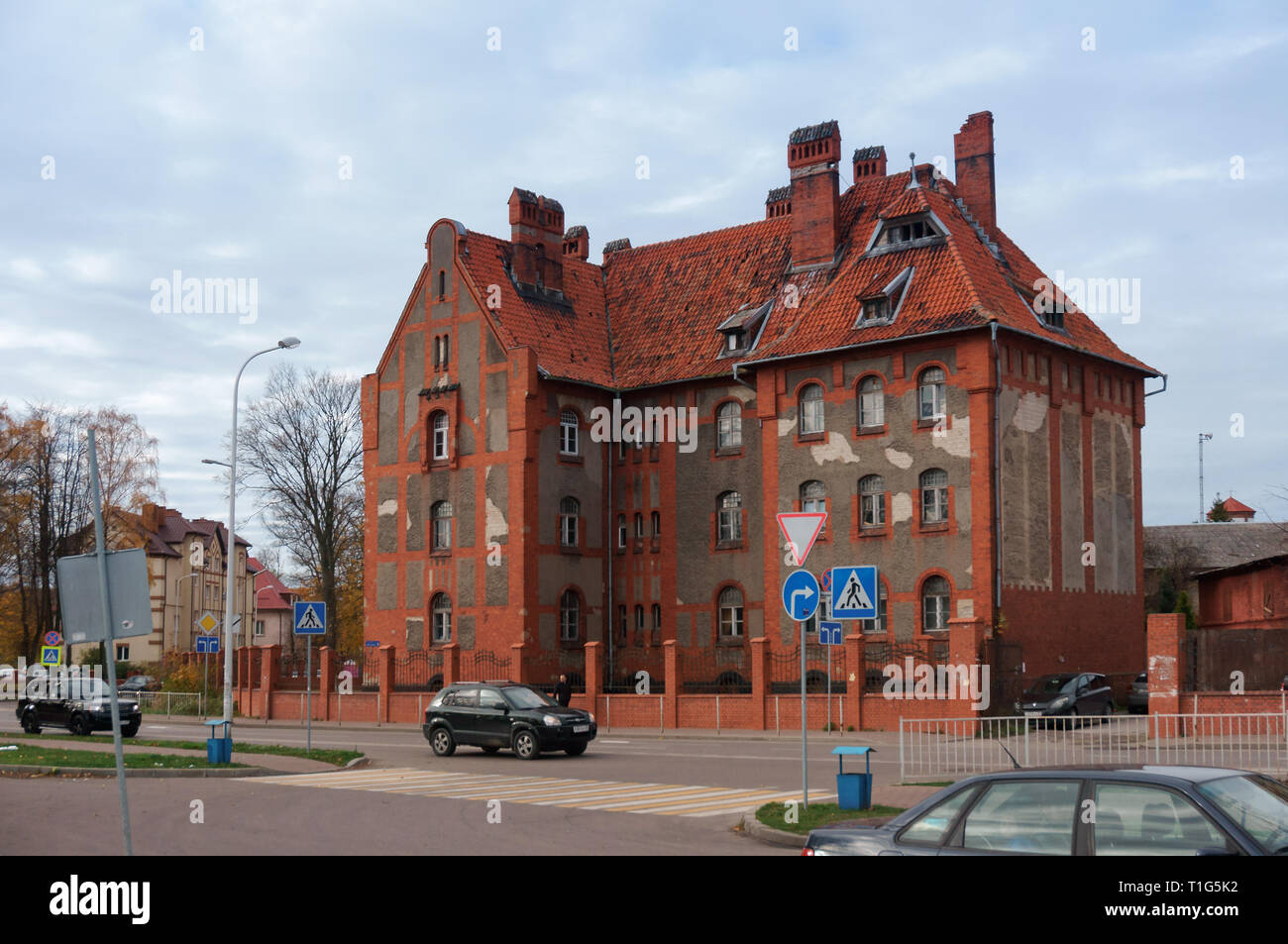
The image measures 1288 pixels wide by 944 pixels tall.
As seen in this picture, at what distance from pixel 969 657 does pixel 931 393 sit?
8.55 m

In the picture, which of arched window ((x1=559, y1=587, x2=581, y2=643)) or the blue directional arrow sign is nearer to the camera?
the blue directional arrow sign

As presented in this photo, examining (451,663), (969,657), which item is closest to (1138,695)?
(969,657)

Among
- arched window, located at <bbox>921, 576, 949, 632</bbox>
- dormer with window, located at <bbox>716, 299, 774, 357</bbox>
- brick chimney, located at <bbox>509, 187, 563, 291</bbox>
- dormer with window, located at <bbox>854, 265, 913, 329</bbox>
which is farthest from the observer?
brick chimney, located at <bbox>509, 187, 563, 291</bbox>

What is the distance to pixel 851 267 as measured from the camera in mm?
44031

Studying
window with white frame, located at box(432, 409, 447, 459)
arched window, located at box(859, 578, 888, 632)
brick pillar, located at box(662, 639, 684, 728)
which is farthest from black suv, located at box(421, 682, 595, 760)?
window with white frame, located at box(432, 409, 447, 459)

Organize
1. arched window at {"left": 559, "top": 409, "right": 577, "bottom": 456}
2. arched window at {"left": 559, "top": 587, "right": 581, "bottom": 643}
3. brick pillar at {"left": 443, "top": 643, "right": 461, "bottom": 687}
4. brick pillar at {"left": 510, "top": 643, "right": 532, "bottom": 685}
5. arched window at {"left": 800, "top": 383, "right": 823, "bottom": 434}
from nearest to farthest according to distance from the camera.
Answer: arched window at {"left": 800, "top": 383, "right": 823, "bottom": 434}, brick pillar at {"left": 510, "top": 643, "right": 532, "bottom": 685}, brick pillar at {"left": 443, "top": 643, "right": 461, "bottom": 687}, arched window at {"left": 559, "top": 587, "right": 581, "bottom": 643}, arched window at {"left": 559, "top": 409, "right": 577, "bottom": 456}

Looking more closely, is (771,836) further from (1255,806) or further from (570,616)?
(570,616)

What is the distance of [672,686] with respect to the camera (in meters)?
38.4

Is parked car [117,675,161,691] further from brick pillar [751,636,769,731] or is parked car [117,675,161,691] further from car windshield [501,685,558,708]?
car windshield [501,685,558,708]

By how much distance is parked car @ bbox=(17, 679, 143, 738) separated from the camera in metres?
36.3

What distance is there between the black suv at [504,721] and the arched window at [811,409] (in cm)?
1691

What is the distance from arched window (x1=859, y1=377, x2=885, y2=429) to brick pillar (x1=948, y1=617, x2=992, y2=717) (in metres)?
7.63

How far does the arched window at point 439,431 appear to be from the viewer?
4769cm
